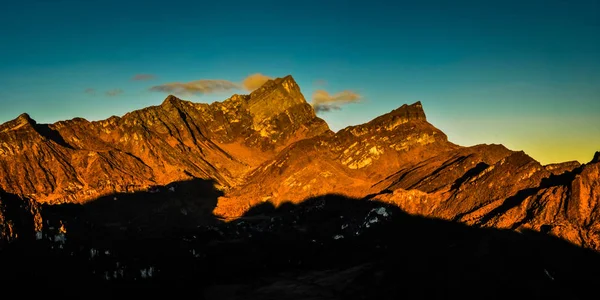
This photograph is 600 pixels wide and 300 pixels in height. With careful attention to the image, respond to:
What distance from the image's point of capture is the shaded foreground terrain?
7756cm

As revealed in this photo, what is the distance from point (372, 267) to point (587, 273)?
3998 cm

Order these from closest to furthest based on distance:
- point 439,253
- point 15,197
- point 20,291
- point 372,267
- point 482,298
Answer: point 20,291, point 482,298, point 15,197, point 439,253, point 372,267

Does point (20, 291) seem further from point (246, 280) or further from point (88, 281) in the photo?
point (246, 280)

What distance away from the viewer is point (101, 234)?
396ft

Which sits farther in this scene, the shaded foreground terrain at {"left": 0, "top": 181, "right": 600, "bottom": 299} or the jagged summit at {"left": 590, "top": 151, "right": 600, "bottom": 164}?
the jagged summit at {"left": 590, "top": 151, "right": 600, "bottom": 164}

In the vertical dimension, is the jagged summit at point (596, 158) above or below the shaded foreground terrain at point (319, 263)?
above

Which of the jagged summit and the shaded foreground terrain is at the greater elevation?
the jagged summit

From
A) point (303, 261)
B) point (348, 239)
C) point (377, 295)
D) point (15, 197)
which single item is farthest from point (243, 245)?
point (15, 197)

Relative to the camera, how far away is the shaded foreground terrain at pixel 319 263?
77562 mm

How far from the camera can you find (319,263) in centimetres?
12825

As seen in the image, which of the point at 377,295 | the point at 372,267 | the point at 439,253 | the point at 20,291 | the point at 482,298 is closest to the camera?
the point at 20,291

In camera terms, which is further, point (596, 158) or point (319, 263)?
point (319, 263)

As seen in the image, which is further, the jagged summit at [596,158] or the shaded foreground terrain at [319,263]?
the jagged summit at [596,158]

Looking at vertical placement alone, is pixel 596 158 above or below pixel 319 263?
above
